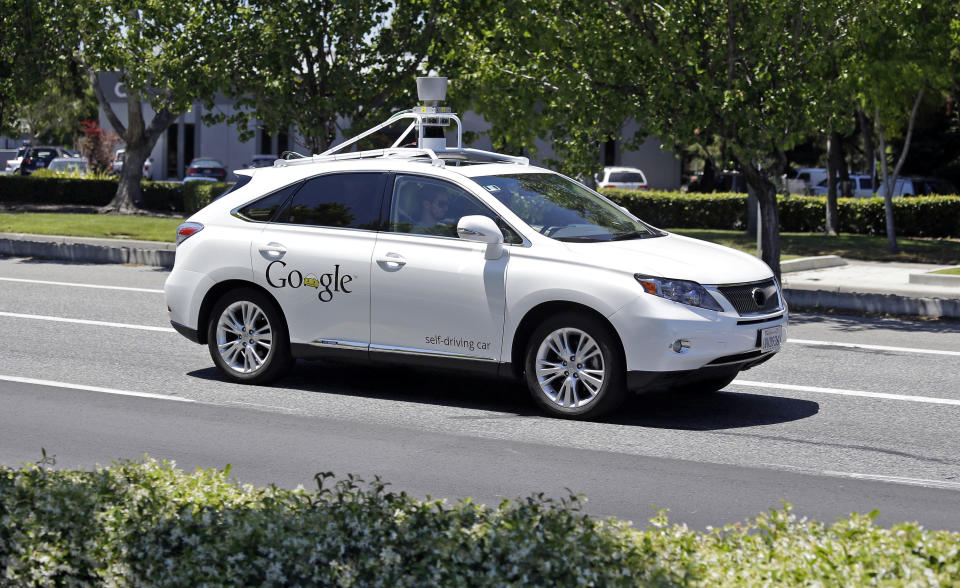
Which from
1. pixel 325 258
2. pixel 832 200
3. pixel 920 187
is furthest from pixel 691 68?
pixel 920 187

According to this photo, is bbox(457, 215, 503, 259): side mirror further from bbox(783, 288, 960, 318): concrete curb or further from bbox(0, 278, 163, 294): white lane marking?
bbox(0, 278, 163, 294): white lane marking

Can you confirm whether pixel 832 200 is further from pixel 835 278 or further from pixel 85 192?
pixel 85 192

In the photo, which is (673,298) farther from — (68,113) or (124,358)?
(68,113)

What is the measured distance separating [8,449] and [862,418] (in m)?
5.61

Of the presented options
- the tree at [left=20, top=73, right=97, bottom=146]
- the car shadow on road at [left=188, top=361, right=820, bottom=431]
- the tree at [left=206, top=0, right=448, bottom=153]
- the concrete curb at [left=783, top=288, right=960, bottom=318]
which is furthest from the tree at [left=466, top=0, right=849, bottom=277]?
the tree at [left=20, top=73, right=97, bottom=146]

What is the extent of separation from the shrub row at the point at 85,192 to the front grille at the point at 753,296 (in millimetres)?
24854

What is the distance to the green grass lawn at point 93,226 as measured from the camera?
24.4 metres

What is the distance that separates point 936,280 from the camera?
58.0 feet

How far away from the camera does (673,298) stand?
8047mm

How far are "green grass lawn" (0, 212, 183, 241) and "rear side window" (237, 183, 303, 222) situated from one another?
14384 mm

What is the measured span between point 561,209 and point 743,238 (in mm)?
18908

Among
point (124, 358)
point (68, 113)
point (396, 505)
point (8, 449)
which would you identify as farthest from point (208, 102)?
point (68, 113)

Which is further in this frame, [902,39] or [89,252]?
[89,252]

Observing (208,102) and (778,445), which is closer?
(778,445)
